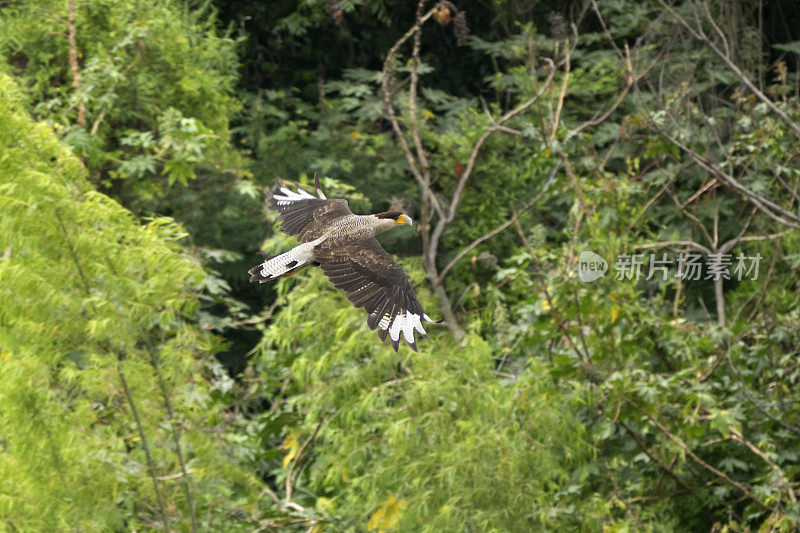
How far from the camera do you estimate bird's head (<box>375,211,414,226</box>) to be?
2.16 m

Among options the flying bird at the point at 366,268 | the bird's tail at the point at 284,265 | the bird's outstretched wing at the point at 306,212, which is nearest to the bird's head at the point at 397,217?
the flying bird at the point at 366,268

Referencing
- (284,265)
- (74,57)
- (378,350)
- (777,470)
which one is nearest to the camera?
(284,265)

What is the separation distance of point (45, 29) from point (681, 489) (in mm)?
4237

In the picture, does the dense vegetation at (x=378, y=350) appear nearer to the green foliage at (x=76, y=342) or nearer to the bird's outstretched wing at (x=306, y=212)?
the green foliage at (x=76, y=342)

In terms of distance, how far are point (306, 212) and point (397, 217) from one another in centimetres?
66

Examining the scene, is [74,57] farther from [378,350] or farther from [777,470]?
[777,470]

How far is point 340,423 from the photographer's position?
453 centimetres

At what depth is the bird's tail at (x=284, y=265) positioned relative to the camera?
80.7 inches

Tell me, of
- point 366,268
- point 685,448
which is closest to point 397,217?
point 366,268

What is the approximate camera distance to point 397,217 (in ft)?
7.20

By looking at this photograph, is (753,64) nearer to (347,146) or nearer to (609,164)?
(609,164)

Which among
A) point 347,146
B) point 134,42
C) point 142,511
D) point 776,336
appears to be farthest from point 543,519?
point 134,42

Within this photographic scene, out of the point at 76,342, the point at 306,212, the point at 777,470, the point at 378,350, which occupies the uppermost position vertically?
the point at 306,212

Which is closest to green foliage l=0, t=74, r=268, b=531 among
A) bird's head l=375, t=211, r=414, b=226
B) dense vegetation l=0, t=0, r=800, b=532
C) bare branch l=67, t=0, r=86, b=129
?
dense vegetation l=0, t=0, r=800, b=532
